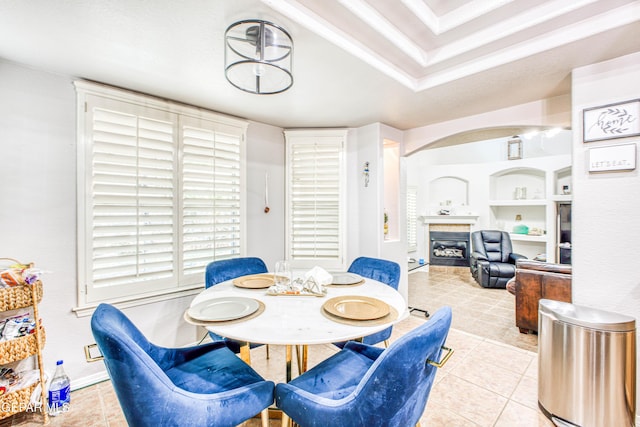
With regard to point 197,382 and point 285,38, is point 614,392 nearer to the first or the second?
point 197,382

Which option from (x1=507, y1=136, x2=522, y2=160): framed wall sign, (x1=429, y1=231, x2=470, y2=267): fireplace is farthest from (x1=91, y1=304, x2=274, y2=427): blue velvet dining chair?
(x1=507, y1=136, x2=522, y2=160): framed wall sign

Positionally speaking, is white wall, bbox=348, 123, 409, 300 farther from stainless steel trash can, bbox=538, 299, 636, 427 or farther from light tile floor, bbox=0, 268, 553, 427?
stainless steel trash can, bbox=538, 299, 636, 427

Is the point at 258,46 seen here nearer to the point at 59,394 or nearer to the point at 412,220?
the point at 59,394

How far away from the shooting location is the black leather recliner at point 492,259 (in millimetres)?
4824

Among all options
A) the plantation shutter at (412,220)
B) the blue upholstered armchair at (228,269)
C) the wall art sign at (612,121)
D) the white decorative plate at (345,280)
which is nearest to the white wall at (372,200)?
the white decorative plate at (345,280)

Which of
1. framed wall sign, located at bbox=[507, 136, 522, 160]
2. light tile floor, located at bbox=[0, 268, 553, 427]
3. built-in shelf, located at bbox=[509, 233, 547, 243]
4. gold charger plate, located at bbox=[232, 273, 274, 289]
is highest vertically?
framed wall sign, located at bbox=[507, 136, 522, 160]

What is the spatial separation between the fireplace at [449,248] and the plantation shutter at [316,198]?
4353 millimetres

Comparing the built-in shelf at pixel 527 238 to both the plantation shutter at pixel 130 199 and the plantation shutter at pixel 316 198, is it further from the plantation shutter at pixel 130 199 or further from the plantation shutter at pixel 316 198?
the plantation shutter at pixel 130 199

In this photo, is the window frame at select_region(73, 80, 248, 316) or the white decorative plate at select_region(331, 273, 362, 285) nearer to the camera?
the white decorative plate at select_region(331, 273, 362, 285)

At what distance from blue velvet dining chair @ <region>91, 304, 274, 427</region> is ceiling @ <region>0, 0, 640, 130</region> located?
150 centimetres

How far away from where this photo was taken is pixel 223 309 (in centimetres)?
149

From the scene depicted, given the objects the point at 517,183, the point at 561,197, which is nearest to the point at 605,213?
the point at 561,197

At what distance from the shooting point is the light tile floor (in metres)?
1.76

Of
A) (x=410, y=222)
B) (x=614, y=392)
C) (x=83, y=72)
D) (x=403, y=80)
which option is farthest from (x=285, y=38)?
(x=410, y=222)
